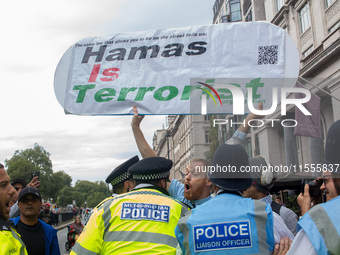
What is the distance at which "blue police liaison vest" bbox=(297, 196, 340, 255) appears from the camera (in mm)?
1851

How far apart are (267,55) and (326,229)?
1.95 m

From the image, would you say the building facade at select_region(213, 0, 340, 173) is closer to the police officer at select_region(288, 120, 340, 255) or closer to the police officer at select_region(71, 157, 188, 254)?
the police officer at select_region(71, 157, 188, 254)

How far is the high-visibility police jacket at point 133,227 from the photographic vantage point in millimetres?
2855

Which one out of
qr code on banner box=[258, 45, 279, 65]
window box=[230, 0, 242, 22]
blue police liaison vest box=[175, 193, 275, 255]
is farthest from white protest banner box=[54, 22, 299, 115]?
window box=[230, 0, 242, 22]

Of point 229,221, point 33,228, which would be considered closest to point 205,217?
point 229,221

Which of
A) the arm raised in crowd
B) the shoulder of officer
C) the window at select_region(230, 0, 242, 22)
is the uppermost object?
the window at select_region(230, 0, 242, 22)

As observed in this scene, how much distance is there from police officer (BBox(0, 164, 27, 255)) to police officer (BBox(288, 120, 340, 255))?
179 centimetres

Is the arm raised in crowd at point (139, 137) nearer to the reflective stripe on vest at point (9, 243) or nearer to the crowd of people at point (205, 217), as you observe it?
the crowd of people at point (205, 217)

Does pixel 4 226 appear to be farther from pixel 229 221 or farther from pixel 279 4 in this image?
pixel 279 4

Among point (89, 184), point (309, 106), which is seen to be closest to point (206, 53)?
point (309, 106)

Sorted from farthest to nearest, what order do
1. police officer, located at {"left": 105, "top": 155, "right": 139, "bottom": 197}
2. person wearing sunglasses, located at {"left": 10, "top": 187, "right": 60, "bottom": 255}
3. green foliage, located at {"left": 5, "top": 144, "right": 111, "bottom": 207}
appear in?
green foliage, located at {"left": 5, "top": 144, "right": 111, "bottom": 207}
person wearing sunglasses, located at {"left": 10, "top": 187, "right": 60, "bottom": 255}
police officer, located at {"left": 105, "top": 155, "right": 139, "bottom": 197}

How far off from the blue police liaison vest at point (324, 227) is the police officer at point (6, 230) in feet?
6.09

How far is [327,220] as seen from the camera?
1.92 meters

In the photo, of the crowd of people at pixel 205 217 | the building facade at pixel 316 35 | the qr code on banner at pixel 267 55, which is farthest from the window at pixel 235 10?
the crowd of people at pixel 205 217
